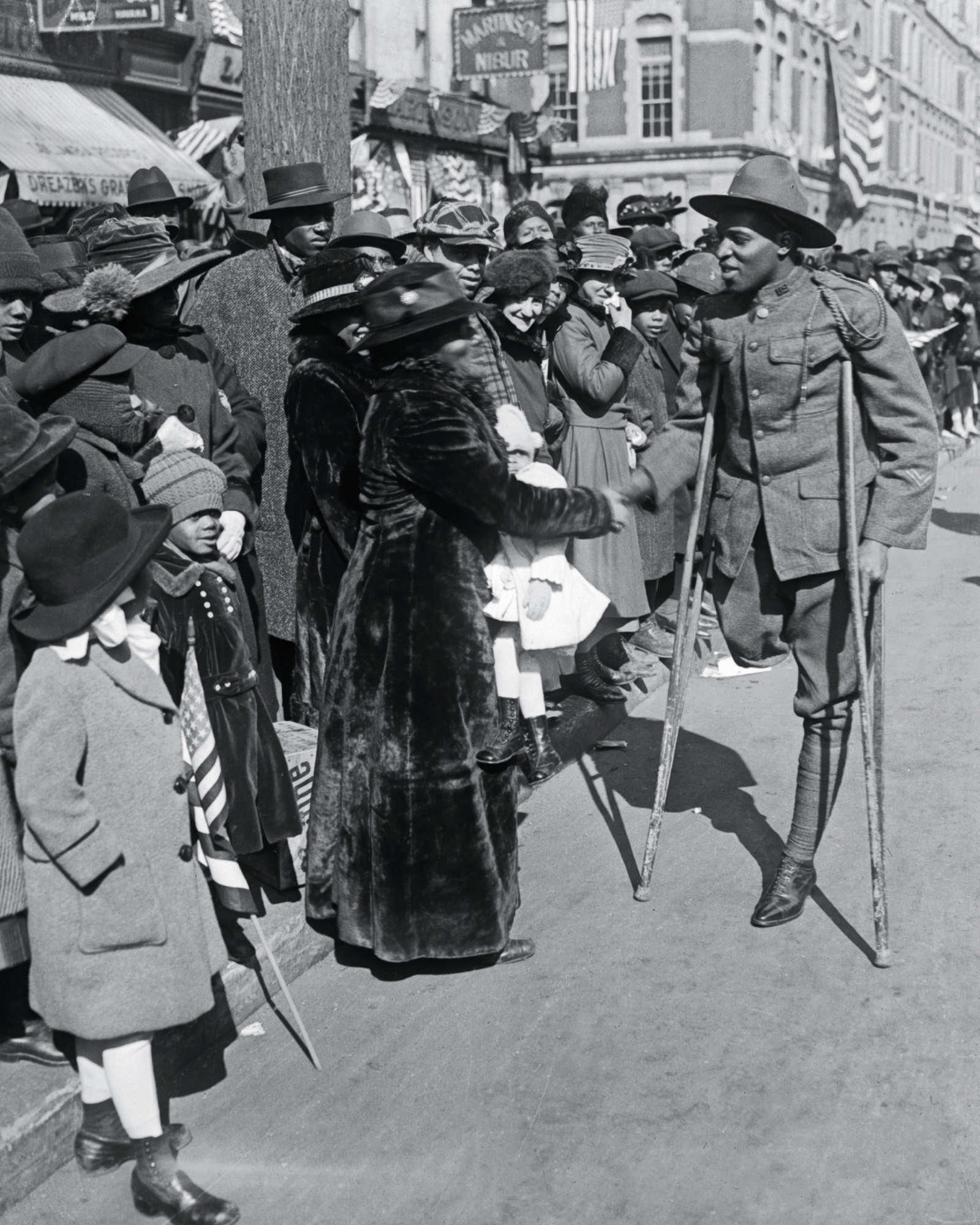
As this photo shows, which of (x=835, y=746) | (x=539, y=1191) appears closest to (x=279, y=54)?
(x=835, y=746)

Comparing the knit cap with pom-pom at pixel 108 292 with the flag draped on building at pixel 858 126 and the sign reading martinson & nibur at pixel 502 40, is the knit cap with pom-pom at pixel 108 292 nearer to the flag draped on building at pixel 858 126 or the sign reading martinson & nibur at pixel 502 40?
the sign reading martinson & nibur at pixel 502 40

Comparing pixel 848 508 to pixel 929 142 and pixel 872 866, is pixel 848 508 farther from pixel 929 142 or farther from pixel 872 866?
pixel 929 142

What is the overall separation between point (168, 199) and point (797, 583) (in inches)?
177

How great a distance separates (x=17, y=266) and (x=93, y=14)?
49.7 ft

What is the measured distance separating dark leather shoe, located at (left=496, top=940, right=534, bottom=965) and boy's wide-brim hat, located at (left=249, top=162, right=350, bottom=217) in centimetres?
333

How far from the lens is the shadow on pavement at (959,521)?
47.1ft

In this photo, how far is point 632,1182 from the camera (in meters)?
3.75

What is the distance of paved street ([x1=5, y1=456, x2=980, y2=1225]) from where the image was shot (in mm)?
3713

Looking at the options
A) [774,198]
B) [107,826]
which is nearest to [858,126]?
[774,198]

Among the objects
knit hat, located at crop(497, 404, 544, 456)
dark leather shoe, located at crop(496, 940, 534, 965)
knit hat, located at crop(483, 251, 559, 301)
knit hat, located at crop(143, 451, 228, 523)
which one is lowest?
dark leather shoe, located at crop(496, 940, 534, 965)

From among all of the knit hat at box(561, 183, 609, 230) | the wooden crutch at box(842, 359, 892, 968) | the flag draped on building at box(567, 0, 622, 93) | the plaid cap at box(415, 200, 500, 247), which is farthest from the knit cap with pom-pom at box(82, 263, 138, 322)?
the flag draped on building at box(567, 0, 622, 93)

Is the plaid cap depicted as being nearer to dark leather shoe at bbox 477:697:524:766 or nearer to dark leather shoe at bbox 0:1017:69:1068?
dark leather shoe at bbox 477:697:524:766

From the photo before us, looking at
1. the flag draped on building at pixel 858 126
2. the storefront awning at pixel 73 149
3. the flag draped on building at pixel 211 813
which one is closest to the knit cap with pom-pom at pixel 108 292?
the flag draped on building at pixel 211 813

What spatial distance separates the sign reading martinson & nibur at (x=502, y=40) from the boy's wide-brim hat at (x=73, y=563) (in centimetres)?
2770
